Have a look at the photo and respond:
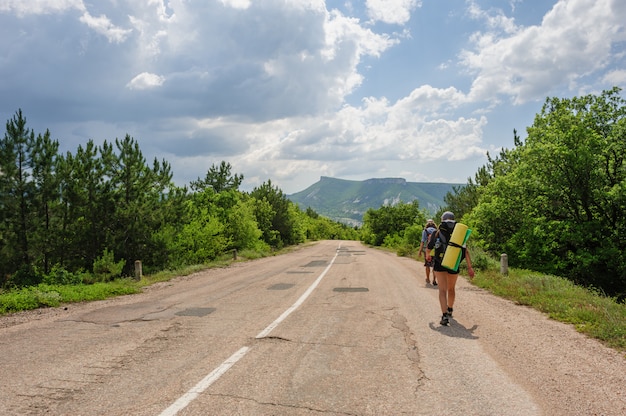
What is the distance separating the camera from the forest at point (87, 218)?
691 inches

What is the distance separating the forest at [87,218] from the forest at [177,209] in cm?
5

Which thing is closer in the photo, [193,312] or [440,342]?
[440,342]

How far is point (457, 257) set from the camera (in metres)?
6.57

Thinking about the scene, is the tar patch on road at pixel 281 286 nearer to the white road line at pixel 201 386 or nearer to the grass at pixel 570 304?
the grass at pixel 570 304

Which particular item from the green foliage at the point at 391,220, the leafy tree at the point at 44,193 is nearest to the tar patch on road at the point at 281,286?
the leafy tree at the point at 44,193

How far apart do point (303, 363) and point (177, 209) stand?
21339 millimetres

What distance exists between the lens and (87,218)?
19.9 metres

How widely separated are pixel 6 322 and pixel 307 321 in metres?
6.08

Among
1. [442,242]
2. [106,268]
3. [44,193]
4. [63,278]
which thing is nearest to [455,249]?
[442,242]

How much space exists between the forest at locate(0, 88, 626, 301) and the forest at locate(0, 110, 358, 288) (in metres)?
0.05

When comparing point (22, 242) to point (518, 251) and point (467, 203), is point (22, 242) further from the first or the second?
point (467, 203)

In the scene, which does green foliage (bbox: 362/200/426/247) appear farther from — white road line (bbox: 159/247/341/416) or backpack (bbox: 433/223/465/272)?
white road line (bbox: 159/247/341/416)

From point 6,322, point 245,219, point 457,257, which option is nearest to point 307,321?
point 457,257

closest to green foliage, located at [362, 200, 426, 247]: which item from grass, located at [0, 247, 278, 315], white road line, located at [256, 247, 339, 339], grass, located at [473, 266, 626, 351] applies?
grass, located at [473, 266, 626, 351]
